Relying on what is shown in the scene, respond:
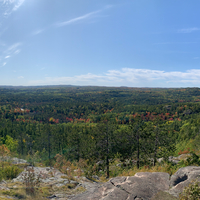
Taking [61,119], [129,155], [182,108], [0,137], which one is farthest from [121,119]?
[129,155]

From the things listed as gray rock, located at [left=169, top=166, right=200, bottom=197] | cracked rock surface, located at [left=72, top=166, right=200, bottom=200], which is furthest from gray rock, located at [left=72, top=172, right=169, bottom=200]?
gray rock, located at [left=169, top=166, right=200, bottom=197]

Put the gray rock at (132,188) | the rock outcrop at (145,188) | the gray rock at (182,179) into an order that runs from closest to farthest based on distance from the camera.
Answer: the rock outcrop at (145,188)
the gray rock at (132,188)
the gray rock at (182,179)

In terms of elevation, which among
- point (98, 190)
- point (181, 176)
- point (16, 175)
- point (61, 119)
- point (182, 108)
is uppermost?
point (181, 176)

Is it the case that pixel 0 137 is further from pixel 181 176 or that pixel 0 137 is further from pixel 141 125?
pixel 181 176

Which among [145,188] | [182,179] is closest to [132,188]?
[145,188]

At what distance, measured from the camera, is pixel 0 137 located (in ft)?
228

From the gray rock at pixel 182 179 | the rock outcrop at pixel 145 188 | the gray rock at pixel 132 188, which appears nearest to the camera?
the rock outcrop at pixel 145 188

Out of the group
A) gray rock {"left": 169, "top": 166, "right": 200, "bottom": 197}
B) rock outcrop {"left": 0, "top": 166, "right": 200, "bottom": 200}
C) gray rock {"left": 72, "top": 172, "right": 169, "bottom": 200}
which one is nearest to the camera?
rock outcrop {"left": 0, "top": 166, "right": 200, "bottom": 200}

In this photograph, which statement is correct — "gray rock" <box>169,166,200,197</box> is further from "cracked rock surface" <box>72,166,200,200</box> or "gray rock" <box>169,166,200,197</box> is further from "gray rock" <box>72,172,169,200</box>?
"gray rock" <box>72,172,169,200</box>

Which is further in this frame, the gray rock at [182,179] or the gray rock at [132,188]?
the gray rock at [182,179]

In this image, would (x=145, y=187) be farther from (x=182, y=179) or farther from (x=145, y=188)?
(x=182, y=179)

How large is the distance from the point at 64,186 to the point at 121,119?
135 meters

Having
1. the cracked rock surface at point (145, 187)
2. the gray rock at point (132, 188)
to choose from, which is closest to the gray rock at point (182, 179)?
the cracked rock surface at point (145, 187)

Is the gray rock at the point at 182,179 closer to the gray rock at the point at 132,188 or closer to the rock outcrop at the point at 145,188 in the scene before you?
the rock outcrop at the point at 145,188
